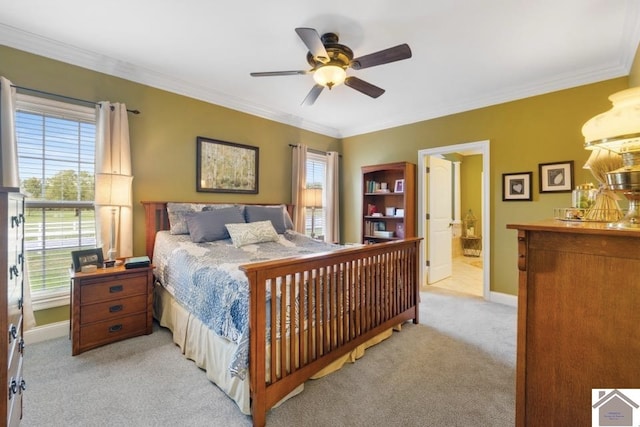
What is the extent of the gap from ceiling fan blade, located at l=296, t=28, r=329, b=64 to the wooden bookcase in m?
2.42

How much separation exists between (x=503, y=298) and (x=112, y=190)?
4569 mm

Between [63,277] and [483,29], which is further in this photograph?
[63,277]

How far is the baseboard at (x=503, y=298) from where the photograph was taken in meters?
3.41

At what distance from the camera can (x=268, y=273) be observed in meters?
1.53

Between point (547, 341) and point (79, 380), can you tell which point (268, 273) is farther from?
point (79, 380)

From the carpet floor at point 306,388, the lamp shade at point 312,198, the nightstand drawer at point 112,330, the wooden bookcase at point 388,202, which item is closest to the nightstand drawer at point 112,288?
the nightstand drawer at point 112,330

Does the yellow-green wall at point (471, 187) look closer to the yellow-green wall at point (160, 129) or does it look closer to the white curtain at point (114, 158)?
the yellow-green wall at point (160, 129)

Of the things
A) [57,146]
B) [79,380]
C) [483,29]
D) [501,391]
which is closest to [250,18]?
[483,29]

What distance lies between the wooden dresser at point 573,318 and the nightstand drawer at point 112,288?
2.84m

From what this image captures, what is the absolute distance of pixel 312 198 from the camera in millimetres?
4574

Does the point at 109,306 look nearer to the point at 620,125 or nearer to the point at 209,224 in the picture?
the point at 209,224

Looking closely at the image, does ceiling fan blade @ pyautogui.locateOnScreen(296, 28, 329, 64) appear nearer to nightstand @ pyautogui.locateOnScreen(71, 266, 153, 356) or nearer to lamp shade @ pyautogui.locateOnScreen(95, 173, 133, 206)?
lamp shade @ pyautogui.locateOnScreen(95, 173, 133, 206)

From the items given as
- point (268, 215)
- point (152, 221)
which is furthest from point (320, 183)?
point (152, 221)

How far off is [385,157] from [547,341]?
3883 millimetres
